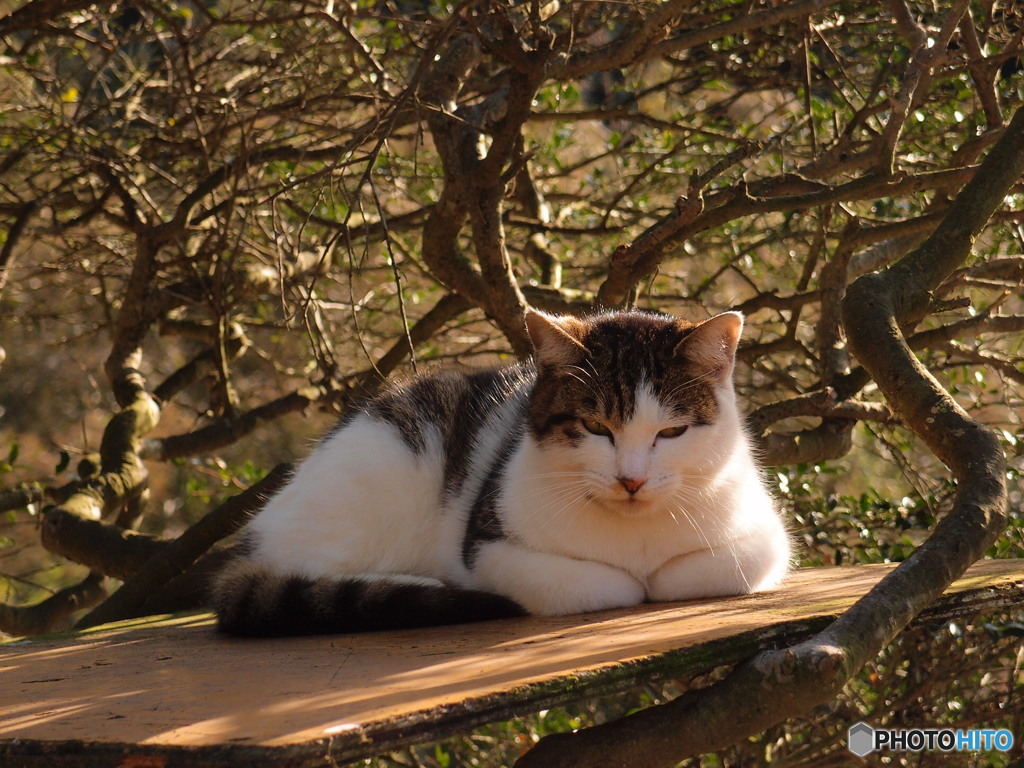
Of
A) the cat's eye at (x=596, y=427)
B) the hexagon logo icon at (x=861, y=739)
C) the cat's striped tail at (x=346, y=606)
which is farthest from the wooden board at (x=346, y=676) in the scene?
the hexagon logo icon at (x=861, y=739)

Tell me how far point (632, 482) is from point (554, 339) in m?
0.43

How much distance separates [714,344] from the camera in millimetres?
2395

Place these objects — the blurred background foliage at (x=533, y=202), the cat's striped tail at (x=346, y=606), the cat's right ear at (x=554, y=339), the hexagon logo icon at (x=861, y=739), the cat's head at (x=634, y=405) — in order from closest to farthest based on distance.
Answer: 1. the cat's striped tail at (x=346, y=606)
2. the cat's head at (x=634, y=405)
3. the cat's right ear at (x=554, y=339)
4. the hexagon logo icon at (x=861, y=739)
5. the blurred background foliage at (x=533, y=202)

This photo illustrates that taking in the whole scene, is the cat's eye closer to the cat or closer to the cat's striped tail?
the cat

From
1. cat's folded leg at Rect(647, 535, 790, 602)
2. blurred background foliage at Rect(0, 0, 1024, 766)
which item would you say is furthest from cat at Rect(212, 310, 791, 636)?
blurred background foliage at Rect(0, 0, 1024, 766)

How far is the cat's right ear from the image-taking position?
237 centimetres

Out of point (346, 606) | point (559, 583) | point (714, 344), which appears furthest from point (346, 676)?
point (714, 344)

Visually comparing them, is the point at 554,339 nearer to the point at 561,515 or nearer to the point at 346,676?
the point at 561,515

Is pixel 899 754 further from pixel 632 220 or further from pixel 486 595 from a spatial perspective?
pixel 632 220

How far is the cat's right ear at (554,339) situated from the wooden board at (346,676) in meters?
0.64

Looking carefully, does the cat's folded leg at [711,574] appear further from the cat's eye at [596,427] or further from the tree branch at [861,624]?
the tree branch at [861,624]

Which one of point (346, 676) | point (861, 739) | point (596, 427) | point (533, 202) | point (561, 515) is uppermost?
point (533, 202)

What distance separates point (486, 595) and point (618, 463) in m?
0.43

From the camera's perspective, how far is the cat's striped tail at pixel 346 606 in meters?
2.11
